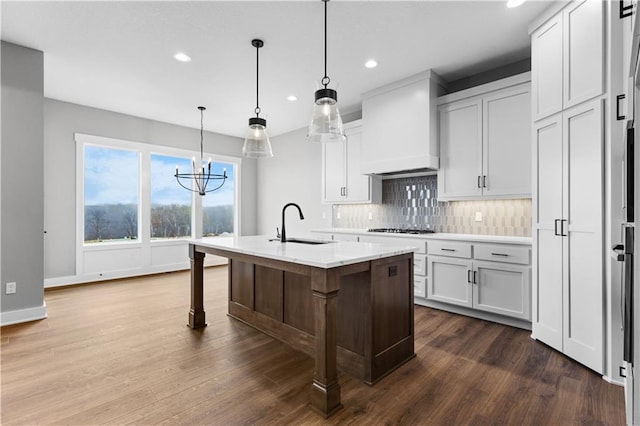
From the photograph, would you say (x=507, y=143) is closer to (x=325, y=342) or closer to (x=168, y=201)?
(x=325, y=342)

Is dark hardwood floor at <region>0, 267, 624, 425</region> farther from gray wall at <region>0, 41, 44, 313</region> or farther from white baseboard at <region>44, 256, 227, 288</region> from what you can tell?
white baseboard at <region>44, 256, 227, 288</region>

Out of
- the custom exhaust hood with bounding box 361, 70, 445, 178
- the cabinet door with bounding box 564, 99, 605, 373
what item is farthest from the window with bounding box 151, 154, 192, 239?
the cabinet door with bounding box 564, 99, 605, 373

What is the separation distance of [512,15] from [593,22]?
0.70 meters

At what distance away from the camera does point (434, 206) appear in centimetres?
433

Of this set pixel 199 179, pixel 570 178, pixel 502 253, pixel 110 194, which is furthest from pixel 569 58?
pixel 110 194

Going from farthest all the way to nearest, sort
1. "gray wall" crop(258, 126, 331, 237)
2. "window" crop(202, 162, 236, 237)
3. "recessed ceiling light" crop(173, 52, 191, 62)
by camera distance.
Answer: "window" crop(202, 162, 236, 237) → "gray wall" crop(258, 126, 331, 237) → "recessed ceiling light" crop(173, 52, 191, 62)

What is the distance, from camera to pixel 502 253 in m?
3.20

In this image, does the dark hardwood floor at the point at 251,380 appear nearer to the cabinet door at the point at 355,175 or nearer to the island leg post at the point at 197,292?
the island leg post at the point at 197,292

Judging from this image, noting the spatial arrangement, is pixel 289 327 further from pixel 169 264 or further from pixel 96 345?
pixel 169 264

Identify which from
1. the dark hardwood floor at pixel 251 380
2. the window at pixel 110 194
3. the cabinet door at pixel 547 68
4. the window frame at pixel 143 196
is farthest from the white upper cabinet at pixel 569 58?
the window at pixel 110 194

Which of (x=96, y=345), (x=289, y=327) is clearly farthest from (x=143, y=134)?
(x=289, y=327)

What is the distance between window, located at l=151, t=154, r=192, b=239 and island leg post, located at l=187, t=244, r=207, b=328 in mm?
3302

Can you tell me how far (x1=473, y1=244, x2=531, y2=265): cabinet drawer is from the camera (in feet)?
10.1

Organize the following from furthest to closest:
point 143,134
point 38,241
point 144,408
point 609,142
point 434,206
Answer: point 143,134, point 434,206, point 38,241, point 609,142, point 144,408
